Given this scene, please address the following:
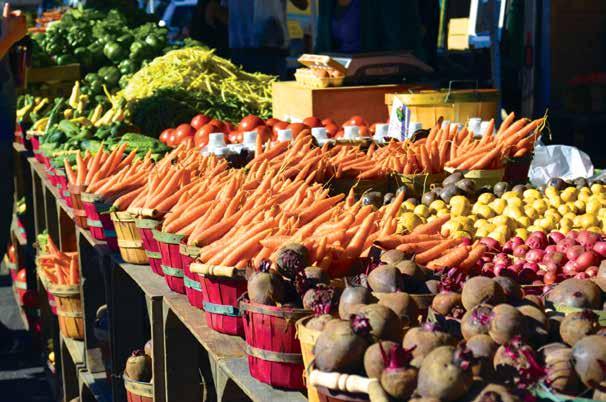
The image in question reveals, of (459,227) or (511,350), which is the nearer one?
(511,350)

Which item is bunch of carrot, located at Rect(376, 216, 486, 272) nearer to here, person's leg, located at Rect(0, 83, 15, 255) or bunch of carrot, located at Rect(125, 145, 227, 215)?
bunch of carrot, located at Rect(125, 145, 227, 215)

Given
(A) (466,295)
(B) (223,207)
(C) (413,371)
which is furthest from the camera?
(B) (223,207)

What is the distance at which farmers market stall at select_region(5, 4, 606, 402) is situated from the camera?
6.34 feet

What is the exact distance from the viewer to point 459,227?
342 centimetres

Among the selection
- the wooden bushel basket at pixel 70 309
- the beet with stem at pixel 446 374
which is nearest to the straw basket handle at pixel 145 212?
the wooden bushel basket at pixel 70 309

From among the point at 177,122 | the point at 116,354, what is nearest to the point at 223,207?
the point at 116,354

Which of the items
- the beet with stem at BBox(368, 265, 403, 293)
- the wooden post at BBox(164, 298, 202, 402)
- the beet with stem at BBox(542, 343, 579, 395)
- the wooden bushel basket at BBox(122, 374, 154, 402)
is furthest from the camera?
the wooden bushel basket at BBox(122, 374, 154, 402)

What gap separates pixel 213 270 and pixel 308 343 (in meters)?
0.59

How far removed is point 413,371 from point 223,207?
1585 millimetres

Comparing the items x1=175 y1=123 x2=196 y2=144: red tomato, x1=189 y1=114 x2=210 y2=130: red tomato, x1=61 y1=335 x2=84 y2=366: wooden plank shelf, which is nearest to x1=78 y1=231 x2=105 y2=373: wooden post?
x1=61 y1=335 x2=84 y2=366: wooden plank shelf

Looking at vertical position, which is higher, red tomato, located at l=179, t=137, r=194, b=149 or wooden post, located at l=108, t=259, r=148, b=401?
red tomato, located at l=179, t=137, r=194, b=149

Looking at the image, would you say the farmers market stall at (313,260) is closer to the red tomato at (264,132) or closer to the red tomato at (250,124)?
the red tomato at (264,132)

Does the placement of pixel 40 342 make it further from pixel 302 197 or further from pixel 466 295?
pixel 466 295

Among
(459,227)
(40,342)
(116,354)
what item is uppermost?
(459,227)
